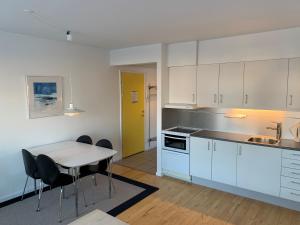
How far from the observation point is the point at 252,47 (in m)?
3.31

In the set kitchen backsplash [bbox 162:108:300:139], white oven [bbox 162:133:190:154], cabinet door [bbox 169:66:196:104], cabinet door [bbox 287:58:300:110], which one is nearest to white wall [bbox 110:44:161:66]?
cabinet door [bbox 169:66:196:104]

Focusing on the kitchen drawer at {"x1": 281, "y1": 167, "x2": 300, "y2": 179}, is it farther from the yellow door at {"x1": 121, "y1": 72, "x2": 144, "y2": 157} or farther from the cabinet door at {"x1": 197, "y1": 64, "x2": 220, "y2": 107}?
the yellow door at {"x1": 121, "y1": 72, "x2": 144, "y2": 157}

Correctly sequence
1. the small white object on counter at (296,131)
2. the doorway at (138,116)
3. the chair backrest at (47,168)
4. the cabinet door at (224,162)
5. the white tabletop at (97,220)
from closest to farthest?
the white tabletop at (97,220) → the chair backrest at (47,168) → the small white object on counter at (296,131) → the cabinet door at (224,162) → the doorway at (138,116)

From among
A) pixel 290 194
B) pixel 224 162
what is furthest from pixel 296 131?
pixel 224 162

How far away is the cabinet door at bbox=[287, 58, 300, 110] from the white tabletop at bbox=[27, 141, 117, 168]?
101 inches

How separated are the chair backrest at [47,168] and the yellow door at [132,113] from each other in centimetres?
247

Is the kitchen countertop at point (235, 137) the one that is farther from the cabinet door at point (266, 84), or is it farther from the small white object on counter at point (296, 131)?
the cabinet door at point (266, 84)

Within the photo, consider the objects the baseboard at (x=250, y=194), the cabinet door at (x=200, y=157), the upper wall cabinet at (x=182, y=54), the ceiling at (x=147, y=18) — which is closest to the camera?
the ceiling at (x=147, y=18)

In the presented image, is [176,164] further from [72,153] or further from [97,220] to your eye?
[97,220]

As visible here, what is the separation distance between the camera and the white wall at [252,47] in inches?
119

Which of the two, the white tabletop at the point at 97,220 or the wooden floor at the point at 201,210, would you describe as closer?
the white tabletop at the point at 97,220

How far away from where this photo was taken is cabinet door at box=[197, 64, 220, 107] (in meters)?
3.70

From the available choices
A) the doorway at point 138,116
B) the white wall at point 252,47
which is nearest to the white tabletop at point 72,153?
the doorway at point 138,116

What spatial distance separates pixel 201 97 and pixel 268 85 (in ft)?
3.40
